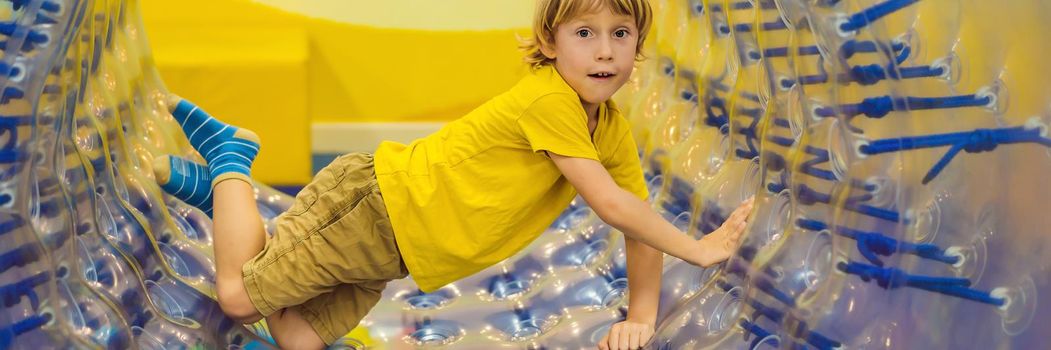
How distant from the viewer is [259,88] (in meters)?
2.82

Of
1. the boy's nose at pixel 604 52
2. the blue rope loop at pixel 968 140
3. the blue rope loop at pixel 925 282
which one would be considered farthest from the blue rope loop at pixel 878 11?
the boy's nose at pixel 604 52

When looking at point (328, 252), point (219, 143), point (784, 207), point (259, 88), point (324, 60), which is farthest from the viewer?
point (324, 60)

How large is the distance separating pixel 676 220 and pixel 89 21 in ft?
2.89

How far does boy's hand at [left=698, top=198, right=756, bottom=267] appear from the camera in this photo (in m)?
1.28

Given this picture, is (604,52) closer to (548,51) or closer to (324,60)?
(548,51)

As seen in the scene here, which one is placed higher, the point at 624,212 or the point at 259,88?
the point at 624,212

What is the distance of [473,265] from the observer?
4.50ft

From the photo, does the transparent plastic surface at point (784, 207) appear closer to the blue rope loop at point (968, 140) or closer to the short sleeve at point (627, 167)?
the blue rope loop at point (968, 140)

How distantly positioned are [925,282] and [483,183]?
1.78 ft

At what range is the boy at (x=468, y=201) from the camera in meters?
1.26

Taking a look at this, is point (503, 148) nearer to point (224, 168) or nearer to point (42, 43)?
point (224, 168)

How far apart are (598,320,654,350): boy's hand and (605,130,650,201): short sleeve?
0.52 ft

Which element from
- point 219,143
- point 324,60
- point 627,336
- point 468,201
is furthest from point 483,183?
point 324,60

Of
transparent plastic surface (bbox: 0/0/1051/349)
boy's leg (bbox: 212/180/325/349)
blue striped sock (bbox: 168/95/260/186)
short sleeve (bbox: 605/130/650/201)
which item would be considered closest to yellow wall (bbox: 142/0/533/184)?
transparent plastic surface (bbox: 0/0/1051/349)
